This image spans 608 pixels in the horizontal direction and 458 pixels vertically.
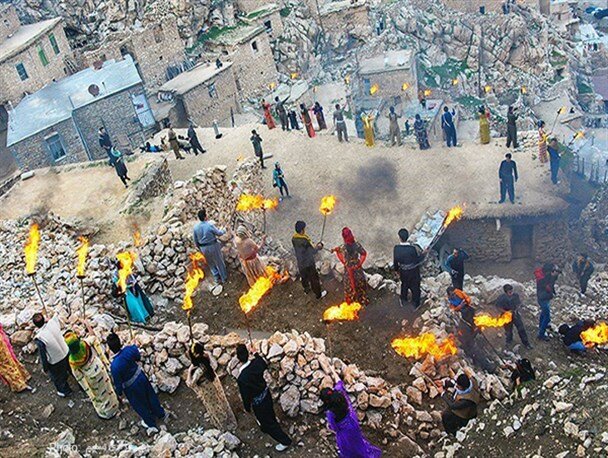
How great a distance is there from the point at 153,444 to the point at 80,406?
60.3 inches

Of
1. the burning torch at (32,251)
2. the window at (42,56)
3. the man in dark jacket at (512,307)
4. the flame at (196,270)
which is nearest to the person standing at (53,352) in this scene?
the burning torch at (32,251)

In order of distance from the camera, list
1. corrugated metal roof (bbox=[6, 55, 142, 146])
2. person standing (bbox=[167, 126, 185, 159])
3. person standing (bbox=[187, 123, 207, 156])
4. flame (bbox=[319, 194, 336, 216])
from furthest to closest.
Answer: corrugated metal roof (bbox=[6, 55, 142, 146]) < person standing (bbox=[187, 123, 207, 156]) < person standing (bbox=[167, 126, 185, 159]) < flame (bbox=[319, 194, 336, 216])

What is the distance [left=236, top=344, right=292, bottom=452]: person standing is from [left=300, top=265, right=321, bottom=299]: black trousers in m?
3.72

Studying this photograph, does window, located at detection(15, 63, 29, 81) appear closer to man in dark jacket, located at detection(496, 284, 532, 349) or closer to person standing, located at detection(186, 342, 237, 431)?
person standing, located at detection(186, 342, 237, 431)

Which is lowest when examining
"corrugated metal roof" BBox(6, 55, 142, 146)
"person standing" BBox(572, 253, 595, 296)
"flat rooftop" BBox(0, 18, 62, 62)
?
"person standing" BBox(572, 253, 595, 296)

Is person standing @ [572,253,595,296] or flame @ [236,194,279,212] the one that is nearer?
person standing @ [572,253,595,296]

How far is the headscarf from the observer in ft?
25.2

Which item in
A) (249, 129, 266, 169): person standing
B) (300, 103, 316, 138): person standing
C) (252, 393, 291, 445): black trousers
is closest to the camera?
(252, 393, 291, 445): black trousers

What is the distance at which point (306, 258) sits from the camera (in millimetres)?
10867

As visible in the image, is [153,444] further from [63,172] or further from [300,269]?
[63,172]

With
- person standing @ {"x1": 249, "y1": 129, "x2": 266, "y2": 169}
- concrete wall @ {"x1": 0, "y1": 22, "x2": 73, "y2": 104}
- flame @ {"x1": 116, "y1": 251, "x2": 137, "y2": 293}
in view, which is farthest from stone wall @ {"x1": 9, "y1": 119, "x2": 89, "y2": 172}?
flame @ {"x1": 116, "y1": 251, "x2": 137, "y2": 293}

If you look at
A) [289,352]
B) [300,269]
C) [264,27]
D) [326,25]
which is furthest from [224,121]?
[289,352]

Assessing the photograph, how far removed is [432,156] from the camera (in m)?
19.7

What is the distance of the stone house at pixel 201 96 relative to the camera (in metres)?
33.4
